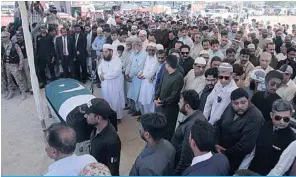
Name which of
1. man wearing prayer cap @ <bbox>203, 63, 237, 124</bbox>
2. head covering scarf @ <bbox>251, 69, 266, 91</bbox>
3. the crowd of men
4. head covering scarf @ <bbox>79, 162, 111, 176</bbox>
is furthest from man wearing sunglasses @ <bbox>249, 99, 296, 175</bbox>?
head covering scarf @ <bbox>79, 162, 111, 176</bbox>

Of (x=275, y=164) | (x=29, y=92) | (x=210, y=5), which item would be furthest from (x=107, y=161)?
(x=210, y=5)

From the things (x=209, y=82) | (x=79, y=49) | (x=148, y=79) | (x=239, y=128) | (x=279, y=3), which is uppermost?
(x=279, y=3)

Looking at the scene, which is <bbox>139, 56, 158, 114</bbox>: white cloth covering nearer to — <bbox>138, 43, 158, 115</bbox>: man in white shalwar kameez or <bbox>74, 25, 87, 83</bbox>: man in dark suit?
<bbox>138, 43, 158, 115</bbox>: man in white shalwar kameez

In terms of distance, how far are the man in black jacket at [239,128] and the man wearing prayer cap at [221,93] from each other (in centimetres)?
31

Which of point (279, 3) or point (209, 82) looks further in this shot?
point (279, 3)

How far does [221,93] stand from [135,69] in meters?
2.58

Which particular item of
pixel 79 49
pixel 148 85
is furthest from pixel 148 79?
pixel 79 49

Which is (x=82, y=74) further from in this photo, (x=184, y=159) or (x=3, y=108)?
(x=184, y=159)

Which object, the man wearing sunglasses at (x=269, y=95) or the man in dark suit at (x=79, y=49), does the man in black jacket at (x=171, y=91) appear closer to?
the man wearing sunglasses at (x=269, y=95)

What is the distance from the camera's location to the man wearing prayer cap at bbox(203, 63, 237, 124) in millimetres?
3408

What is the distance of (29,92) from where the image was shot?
7.49 meters

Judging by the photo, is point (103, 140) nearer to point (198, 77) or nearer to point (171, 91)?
point (171, 91)

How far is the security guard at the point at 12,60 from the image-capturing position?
6.71 m

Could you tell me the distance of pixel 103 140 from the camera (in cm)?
276
